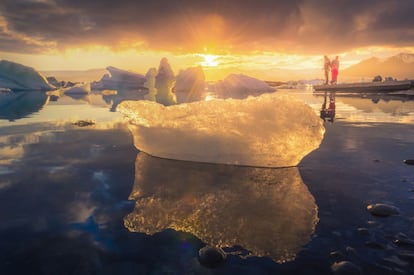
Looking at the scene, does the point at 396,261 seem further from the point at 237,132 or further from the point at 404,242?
the point at 237,132

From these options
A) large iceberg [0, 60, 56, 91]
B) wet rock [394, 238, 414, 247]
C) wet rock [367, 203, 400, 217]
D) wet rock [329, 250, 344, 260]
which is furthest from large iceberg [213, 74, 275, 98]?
wet rock [329, 250, 344, 260]

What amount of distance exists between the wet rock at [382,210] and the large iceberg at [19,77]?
67134 mm

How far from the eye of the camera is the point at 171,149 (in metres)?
7.38

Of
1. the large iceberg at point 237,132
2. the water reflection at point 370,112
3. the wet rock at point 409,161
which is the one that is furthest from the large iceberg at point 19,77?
the wet rock at point 409,161

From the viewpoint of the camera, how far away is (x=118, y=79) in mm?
75562

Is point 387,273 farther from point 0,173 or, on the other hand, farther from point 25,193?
point 0,173

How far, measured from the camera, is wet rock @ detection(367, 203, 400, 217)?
4118mm

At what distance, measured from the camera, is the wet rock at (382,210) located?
4.12 meters

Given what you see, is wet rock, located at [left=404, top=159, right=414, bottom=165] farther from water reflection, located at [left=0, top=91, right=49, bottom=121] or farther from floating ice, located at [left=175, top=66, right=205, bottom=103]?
floating ice, located at [left=175, top=66, right=205, bottom=103]

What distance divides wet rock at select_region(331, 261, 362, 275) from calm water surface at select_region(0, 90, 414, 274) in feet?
0.20

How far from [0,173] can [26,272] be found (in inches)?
159

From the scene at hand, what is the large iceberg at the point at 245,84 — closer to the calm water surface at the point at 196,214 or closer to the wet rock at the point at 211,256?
the calm water surface at the point at 196,214

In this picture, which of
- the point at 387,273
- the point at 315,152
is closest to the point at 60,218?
the point at 387,273

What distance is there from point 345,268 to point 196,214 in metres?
1.94
